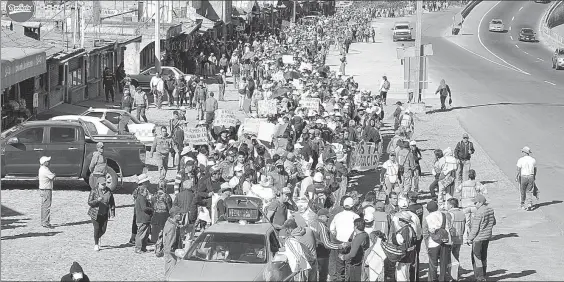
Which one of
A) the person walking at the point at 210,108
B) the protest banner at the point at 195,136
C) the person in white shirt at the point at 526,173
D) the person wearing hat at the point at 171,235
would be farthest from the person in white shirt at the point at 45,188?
the person walking at the point at 210,108

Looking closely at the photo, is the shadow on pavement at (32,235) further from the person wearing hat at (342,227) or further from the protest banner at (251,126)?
the protest banner at (251,126)

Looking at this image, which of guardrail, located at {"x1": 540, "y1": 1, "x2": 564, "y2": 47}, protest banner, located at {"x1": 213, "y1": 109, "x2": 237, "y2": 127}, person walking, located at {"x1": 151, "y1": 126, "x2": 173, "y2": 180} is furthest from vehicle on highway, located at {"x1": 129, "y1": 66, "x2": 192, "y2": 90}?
guardrail, located at {"x1": 540, "y1": 1, "x2": 564, "y2": 47}

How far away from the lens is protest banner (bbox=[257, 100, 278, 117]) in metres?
33.3

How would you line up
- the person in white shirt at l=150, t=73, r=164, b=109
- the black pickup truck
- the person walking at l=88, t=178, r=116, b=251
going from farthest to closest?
the person in white shirt at l=150, t=73, r=164, b=109, the black pickup truck, the person walking at l=88, t=178, r=116, b=251

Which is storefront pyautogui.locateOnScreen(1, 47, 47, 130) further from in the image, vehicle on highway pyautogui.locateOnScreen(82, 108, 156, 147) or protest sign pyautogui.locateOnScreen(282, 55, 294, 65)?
protest sign pyautogui.locateOnScreen(282, 55, 294, 65)

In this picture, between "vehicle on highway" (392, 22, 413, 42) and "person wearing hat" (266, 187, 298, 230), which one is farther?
"vehicle on highway" (392, 22, 413, 42)

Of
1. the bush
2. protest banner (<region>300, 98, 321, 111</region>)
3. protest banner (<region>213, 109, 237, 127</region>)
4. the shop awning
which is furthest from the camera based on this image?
the bush

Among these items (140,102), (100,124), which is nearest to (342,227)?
(100,124)

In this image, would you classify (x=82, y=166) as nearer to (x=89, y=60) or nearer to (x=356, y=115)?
(x=356, y=115)

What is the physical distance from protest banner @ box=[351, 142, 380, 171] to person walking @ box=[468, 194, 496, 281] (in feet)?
32.5

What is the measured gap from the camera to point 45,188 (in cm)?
1936

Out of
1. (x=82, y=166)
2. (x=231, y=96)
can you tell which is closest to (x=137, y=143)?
(x=82, y=166)

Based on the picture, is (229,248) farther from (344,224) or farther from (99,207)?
(99,207)

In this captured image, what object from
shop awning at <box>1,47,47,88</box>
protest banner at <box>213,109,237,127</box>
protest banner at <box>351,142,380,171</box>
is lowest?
protest banner at <box>351,142,380,171</box>
